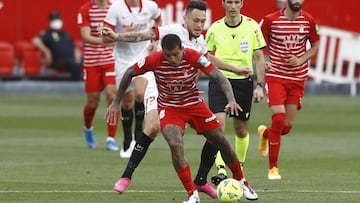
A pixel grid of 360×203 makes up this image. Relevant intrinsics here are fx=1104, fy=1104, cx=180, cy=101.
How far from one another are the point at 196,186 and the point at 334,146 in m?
6.81

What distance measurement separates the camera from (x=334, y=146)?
756 inches

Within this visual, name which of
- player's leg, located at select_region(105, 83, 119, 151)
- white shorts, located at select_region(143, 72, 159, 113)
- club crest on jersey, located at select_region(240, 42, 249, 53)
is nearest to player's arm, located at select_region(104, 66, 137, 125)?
white shorts, located at select_region(143, 72, 159, 113)

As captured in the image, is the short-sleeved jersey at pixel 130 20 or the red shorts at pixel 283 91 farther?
the short-sleeved jersey at pixel 130 20

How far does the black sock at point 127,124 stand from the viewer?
57.2 ft

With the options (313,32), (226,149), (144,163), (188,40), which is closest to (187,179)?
(226,149)

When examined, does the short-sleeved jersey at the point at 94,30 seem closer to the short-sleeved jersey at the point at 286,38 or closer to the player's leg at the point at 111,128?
the player's leg at the point at 111,128

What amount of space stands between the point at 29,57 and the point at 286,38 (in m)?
17.4

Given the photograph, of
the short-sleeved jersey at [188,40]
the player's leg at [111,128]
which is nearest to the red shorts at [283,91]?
the short-sleeved jersey at [188,40]

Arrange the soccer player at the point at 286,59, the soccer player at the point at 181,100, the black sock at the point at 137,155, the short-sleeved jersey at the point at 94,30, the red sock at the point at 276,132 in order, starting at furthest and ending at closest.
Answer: the short-sleeved jersey at the point at 94,30, the soccer player at the point at 286,59, the red sock at the point at 276,132, the black sock at the point at 137,155, the soccer player at the point at 181,100

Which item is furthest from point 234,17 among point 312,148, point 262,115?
point 262,115

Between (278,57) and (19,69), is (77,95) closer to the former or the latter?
(19,69)

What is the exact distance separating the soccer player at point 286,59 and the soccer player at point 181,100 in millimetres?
2683

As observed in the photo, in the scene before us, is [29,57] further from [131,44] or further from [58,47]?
[131,44]

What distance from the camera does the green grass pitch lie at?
41.8 feet
